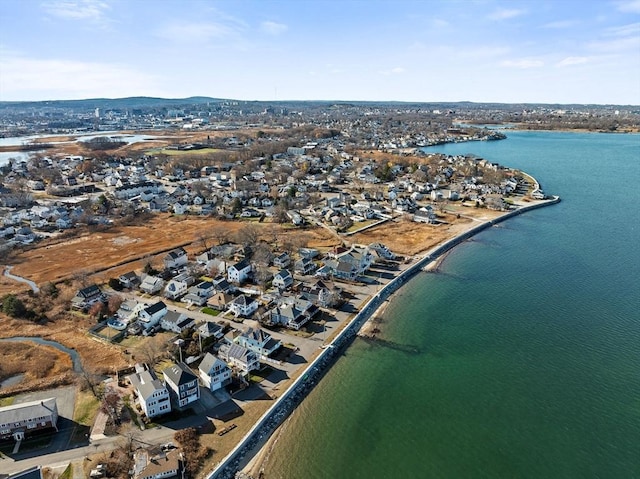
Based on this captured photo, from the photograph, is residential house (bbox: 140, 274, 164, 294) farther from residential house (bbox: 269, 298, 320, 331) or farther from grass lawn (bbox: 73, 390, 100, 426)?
grass lawn (bbox: 73, 390, 100, 426)

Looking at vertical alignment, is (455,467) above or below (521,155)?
below

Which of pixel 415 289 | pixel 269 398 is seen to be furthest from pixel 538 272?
pixel 269 398

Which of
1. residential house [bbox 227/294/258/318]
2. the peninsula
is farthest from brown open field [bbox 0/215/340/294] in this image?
residential house [bbox 227/294/258/318]

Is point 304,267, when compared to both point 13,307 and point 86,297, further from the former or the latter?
point 13,307

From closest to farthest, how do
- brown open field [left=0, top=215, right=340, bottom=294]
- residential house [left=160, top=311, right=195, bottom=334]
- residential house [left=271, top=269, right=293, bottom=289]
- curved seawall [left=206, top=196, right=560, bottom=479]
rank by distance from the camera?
curved seawall [left=206, top=196, right=560, bottom=479] < residential house [left=160, top=311, right=195, bottom=334] < residential house [left=271, top=269, right=293, bottom=289] < brown open field [left=0, top=215, right=340, bottom=294]

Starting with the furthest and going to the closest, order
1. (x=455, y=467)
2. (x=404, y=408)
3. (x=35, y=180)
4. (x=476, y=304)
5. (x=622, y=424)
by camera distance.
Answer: (x=35, y=180) < (x=476, y=304) < (x=404, y=408) < (x=622, y=424) < (x=455, y=467)

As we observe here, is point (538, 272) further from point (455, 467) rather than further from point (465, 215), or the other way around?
point (455, 467)
